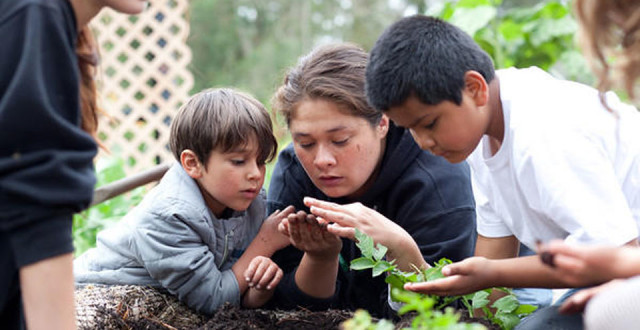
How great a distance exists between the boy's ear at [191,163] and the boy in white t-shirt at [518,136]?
857 millimetres

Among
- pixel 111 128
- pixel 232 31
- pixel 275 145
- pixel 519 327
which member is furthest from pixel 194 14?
pixel 519 327

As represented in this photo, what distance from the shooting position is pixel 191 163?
251 cm

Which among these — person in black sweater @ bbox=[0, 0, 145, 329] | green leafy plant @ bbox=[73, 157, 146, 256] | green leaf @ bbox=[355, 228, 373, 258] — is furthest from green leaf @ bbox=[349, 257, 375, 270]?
green leafy plant @ bbox=[73, 157, 146, 256]

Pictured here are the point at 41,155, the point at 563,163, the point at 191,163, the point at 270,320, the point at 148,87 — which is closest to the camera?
the point at 41,155

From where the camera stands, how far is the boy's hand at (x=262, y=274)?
233cm

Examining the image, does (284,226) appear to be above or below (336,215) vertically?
below

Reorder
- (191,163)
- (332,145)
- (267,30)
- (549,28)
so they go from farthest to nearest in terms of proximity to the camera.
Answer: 1. (267,30)
2. (549,28)
3. (191,163)
4. (332,145)

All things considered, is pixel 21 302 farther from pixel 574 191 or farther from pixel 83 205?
pixel 574 191

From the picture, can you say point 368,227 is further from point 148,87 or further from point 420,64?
point 148,87

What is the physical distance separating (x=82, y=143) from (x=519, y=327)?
1.15m

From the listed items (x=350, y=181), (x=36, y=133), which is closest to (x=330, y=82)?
(x=350, y=181)

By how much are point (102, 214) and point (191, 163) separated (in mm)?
2159

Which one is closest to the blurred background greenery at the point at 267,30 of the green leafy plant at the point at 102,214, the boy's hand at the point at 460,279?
the green leafy plant at the point at 102,214

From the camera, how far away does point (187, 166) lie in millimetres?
2514
